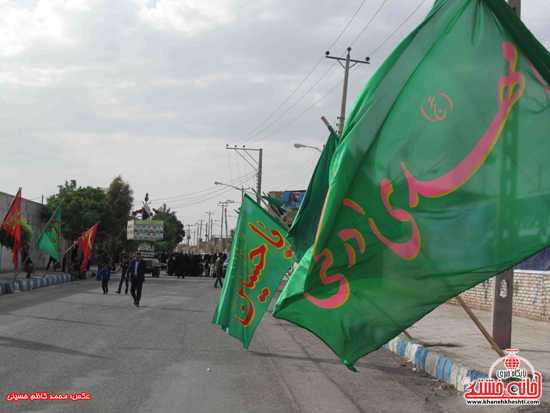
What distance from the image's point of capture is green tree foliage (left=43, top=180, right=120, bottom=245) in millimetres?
43031

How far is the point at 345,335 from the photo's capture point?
174 inches

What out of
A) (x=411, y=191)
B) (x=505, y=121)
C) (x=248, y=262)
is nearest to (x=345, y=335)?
(x=411, y=191)

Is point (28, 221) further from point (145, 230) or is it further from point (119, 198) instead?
point (145, 230)

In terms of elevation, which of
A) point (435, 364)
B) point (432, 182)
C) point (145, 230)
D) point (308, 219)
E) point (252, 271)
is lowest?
point (435, 364)

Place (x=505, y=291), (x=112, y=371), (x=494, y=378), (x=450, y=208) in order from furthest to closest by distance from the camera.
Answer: (x=505, y=291), (x=112, y=371), (x=494, y=378), (x=450, y=208)

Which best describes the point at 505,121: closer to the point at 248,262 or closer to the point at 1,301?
the point at 248,262

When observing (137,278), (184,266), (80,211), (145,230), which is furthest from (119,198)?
(137,278)

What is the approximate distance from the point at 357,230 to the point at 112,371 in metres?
4.48

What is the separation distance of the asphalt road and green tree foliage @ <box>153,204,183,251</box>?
9383cm

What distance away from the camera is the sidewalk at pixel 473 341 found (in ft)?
26.2

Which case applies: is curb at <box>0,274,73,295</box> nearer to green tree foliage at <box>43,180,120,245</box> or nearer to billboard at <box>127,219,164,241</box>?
green tree foliage at <box>43,180,120,245</box>

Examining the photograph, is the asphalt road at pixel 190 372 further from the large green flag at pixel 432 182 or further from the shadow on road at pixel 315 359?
the large green flag at pixel 432 182

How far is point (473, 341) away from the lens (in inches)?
401

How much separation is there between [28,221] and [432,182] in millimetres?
38403
